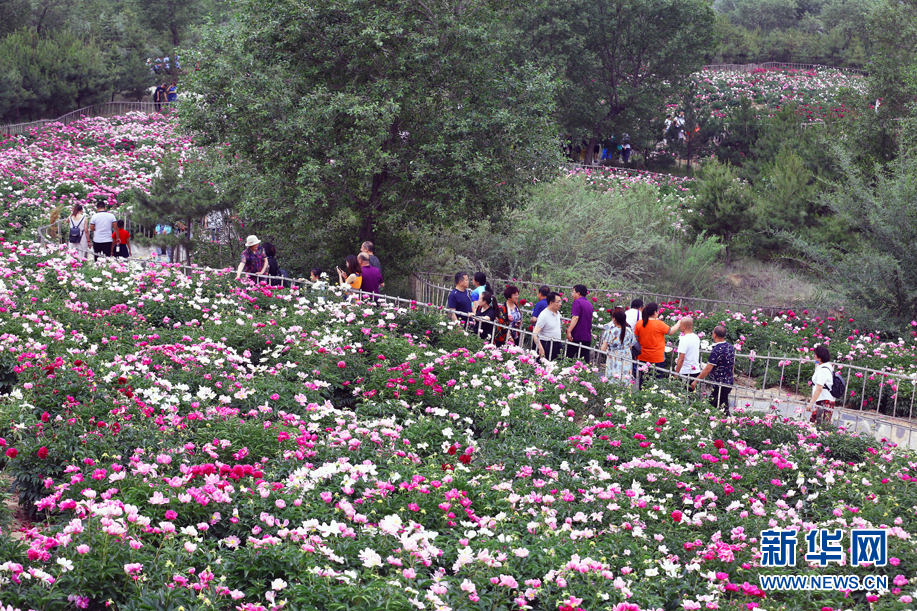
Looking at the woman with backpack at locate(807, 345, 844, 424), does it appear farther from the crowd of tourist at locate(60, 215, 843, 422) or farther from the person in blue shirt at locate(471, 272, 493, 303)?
the person in blue shirt at locate(471, 272, 493, 303)

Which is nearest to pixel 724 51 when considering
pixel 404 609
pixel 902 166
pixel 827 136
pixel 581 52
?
pixel 581 52

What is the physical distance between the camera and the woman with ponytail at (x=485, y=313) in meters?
10.1

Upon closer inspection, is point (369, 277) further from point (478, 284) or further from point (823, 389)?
point (823, 389)

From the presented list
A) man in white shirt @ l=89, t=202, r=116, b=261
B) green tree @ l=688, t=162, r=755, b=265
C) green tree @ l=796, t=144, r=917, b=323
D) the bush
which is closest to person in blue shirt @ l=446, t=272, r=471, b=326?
the bush

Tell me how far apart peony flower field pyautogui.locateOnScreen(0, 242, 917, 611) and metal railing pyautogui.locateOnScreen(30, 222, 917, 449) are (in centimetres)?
98

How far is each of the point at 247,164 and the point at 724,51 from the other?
58.3 meters

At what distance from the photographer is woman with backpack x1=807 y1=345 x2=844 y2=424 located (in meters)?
9.23

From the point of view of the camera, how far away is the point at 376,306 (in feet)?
33.6

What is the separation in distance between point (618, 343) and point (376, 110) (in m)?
5.66

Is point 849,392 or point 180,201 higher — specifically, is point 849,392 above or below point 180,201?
below

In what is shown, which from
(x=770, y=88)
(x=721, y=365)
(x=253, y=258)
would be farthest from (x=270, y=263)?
(x=770, y=88)

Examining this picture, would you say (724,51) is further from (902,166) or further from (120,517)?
(120,517)

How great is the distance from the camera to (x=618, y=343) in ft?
32.7

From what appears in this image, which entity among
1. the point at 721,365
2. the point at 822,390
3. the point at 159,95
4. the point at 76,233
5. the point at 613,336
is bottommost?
the point at 822,390
